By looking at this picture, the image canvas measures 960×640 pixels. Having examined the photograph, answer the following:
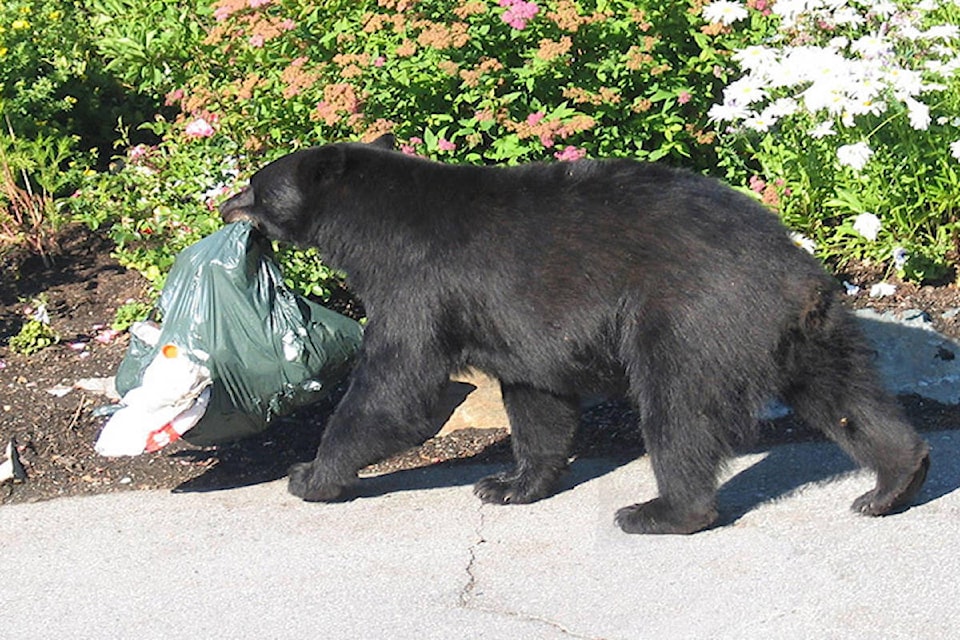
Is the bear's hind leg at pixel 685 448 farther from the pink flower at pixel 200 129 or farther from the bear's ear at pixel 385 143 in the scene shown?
the pink flower at pixel 200 129

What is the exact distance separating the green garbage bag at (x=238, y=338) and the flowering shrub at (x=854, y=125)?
2.34 metres

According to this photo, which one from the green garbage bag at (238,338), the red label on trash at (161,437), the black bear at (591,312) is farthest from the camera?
the green garbage bag at (238,338)

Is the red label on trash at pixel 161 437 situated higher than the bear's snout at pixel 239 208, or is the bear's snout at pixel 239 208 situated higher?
the bear's snout at pixel 239 208

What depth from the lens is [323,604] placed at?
475 centimetres

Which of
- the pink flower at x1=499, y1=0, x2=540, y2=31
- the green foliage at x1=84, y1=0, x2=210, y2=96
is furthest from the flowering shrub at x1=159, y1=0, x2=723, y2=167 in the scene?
the green foliage at x1=84, y1=0, x2=210, y2=96

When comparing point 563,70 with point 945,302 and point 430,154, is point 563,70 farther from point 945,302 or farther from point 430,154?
point 945,302

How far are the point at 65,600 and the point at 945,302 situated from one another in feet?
14.1

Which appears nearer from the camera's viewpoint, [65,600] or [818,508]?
[65,600]

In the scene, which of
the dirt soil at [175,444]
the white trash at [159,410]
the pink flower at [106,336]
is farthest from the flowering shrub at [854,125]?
the pink flower at [106,336]

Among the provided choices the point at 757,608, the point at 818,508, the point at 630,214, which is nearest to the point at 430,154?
the point at 630,214

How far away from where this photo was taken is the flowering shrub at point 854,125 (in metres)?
6.56

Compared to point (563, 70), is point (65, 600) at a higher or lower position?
lower

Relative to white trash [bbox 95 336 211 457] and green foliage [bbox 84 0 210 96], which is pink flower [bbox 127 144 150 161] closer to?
green foliage [bbox 84 0 210 96]

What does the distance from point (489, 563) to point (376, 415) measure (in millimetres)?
708
